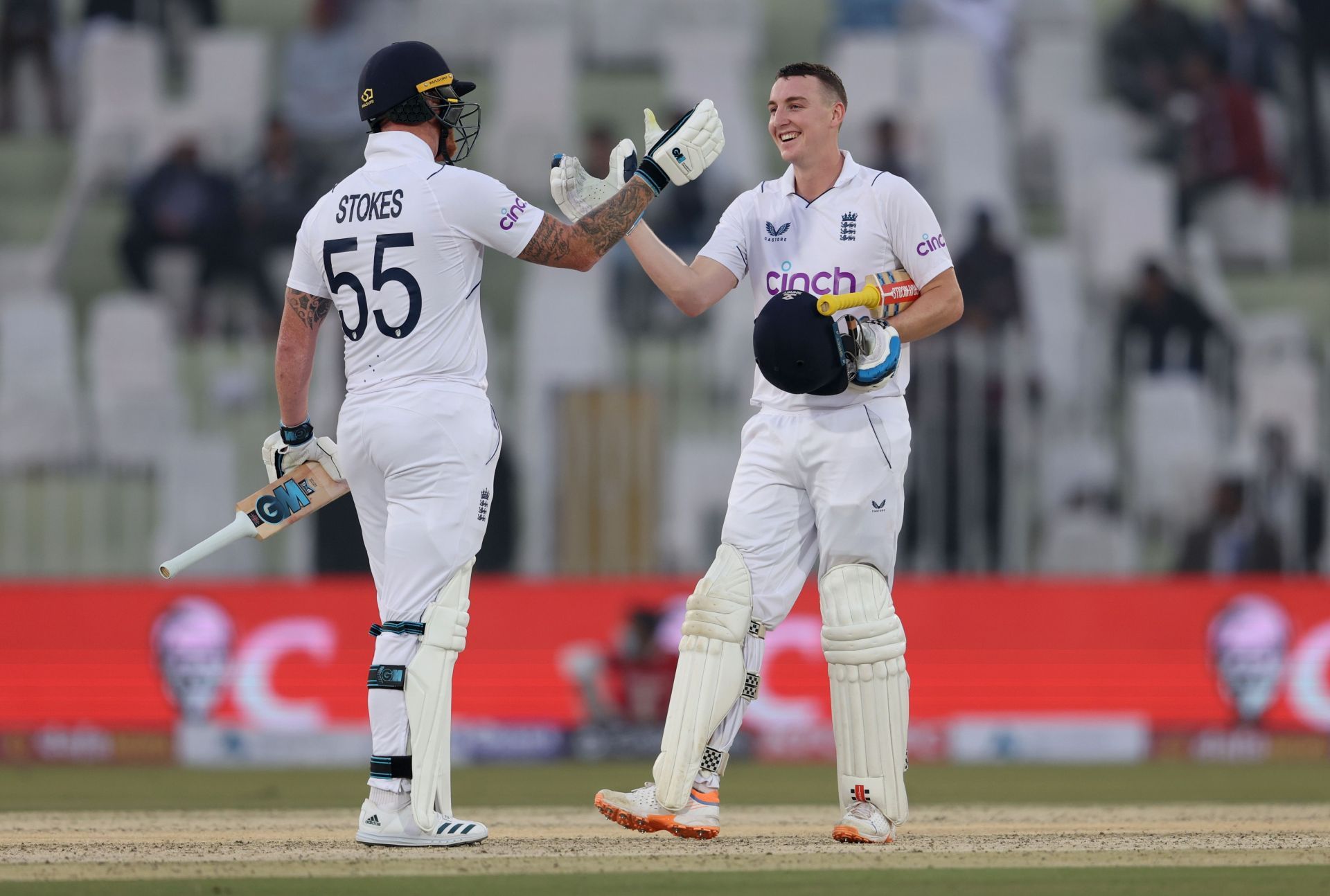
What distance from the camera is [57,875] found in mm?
4152

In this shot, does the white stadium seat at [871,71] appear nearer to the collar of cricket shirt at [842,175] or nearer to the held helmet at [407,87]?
the collar of cricket shirt at [842,175]

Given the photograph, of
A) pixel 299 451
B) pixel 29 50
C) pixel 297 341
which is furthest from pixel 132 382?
pixel 297 341

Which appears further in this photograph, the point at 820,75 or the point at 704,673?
the point at 820,75

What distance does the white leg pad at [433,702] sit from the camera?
4.59 metres

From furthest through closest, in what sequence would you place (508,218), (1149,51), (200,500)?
(1149,51) → (200,500) → (508,218)

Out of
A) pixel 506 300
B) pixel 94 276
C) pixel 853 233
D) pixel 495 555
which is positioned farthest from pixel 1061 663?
pixel 94 276

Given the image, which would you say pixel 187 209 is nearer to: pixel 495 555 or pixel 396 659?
pixel 495 555

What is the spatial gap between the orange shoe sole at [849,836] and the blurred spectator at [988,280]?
25.4 ft

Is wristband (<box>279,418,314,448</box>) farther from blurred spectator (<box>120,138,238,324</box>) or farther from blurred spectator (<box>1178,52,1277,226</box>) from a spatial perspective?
blurred spectator (<box>1178,52,1277,226</box>)

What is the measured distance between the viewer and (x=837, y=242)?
4.99 m

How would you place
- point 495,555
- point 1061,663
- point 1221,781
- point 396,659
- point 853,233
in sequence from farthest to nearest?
point 495,555
point 1061,663
point 1221,781
point 853,233
point 396,659

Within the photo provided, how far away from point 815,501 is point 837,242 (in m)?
0.76

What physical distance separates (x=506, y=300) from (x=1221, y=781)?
6.82m

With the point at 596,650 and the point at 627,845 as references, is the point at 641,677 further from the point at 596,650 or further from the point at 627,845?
the point at 627,845
